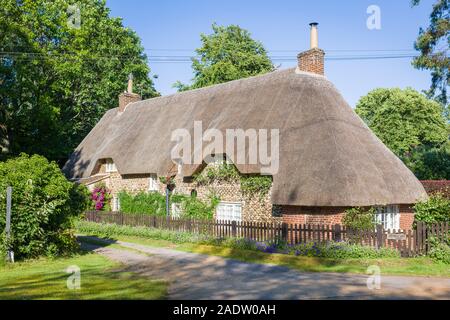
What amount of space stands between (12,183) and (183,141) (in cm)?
1216

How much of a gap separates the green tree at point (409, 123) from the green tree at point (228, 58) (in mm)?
15959

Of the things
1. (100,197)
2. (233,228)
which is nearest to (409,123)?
(100,197)

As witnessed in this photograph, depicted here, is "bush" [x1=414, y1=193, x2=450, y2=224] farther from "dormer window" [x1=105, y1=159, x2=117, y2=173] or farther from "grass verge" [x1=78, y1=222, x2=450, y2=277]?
"dormer window" [x1=105, y1=159, x2=117, y2=173]

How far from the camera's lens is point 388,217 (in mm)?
19516

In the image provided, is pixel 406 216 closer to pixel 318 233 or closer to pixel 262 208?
pixel 318 233

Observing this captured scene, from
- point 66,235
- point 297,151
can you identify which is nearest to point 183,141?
point 297,151

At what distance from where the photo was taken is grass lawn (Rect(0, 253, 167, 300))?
9.80 meters

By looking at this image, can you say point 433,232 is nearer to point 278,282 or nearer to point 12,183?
point 278,282

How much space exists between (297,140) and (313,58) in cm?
601

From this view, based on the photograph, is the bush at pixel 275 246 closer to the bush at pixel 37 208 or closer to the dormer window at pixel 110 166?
the bush at pixel 37 208

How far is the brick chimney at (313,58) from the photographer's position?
23391 millimetres

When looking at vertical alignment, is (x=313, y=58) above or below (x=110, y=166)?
above

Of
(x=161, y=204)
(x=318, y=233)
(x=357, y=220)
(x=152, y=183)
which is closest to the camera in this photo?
(x=318, y=233)

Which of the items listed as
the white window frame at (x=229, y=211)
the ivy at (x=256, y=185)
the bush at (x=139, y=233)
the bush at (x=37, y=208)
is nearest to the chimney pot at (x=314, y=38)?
the ivy at (x=256, y=185)
